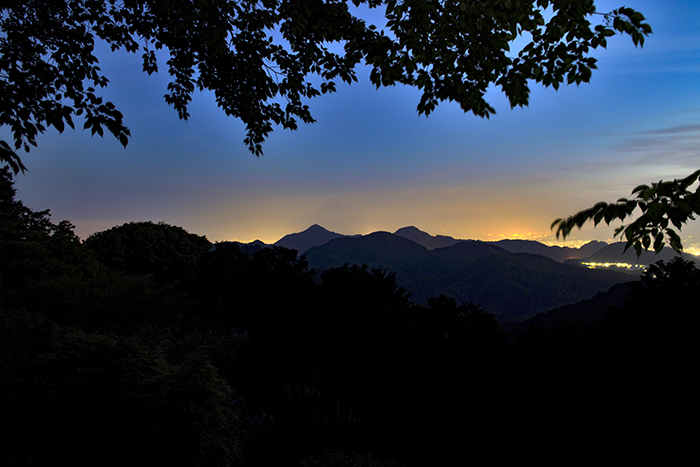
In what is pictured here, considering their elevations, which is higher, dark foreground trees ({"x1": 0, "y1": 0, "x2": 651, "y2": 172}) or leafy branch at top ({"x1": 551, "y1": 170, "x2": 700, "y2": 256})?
dark foreground trees ({"x1": 0, "y1": 0, "x2": 651, "y2": 172})

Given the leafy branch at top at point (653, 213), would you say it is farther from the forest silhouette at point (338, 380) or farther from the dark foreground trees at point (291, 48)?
the forest silhouette at point (338, 380)

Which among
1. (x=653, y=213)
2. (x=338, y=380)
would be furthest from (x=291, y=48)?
(x=338, y=380)

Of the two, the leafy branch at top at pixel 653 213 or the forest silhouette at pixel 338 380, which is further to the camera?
the forest silhouette at pixel 338 380

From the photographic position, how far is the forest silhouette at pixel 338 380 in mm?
6348

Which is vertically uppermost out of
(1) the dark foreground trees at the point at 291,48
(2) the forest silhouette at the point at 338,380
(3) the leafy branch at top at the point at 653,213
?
(1) the dark foreground trees at the point at 291,48

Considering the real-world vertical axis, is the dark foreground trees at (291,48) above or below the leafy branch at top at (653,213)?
above

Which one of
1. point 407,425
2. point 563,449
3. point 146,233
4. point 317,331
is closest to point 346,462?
point 407,425

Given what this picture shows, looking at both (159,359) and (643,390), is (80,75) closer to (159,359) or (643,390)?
(159,359)

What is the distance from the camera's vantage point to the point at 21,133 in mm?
4215

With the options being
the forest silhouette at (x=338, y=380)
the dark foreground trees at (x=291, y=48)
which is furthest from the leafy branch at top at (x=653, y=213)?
the forest silhouette at (x=338, y=380)

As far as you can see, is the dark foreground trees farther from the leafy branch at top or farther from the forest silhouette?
the forest silhouette

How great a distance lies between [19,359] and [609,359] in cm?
1609

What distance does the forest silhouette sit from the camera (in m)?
6.35

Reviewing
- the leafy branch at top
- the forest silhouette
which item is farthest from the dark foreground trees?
the forest silhouette
